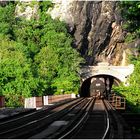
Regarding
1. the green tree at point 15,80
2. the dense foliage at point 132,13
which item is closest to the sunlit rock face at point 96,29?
the green tree at point 15,80

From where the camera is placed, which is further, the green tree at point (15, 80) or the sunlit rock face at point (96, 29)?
the sunlit rock face at point (96, 29)

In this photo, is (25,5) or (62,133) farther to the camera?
(25,5)

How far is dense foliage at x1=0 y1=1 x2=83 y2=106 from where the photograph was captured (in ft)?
205

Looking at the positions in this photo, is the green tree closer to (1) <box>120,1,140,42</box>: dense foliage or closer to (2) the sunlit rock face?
(2) the sunlit rock face

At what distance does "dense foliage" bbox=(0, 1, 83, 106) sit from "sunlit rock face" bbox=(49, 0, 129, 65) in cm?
495

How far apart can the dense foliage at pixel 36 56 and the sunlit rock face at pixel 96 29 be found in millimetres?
4945

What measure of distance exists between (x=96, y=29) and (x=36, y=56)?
21.2 m

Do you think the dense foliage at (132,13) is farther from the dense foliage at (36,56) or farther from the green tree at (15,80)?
the dense foliage at (36,56)

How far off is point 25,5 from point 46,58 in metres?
27.0

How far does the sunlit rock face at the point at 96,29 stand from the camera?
103644 mm

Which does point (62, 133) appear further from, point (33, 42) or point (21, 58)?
point (33, 42)

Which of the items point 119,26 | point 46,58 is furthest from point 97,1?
point 46,58

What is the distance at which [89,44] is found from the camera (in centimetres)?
10400

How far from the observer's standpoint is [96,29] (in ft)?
343
